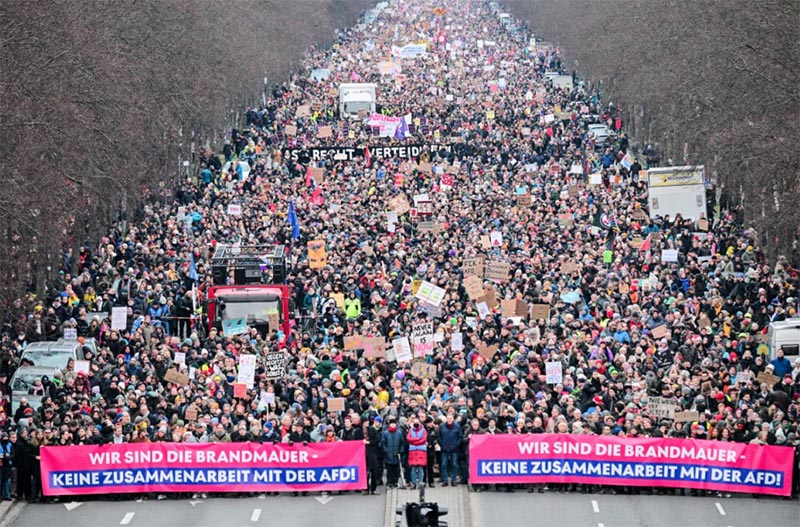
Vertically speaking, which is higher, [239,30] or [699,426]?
[239,30]

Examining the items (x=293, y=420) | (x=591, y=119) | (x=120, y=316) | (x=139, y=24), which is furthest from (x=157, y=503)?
(x=591, y=119)

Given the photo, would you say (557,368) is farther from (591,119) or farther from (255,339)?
(591,119)

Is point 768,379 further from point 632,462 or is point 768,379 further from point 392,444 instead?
point 392,444

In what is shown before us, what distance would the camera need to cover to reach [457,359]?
33.3m

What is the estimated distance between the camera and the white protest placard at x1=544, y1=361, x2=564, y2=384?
3177 centimetres

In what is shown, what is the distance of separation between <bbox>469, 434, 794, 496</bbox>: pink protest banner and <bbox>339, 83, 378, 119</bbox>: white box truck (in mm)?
49149

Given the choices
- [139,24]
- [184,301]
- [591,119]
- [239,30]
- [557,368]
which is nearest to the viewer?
[557,368]

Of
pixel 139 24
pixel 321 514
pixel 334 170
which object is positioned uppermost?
pixel 139 24

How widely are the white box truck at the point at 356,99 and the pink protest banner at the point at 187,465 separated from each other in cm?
4903

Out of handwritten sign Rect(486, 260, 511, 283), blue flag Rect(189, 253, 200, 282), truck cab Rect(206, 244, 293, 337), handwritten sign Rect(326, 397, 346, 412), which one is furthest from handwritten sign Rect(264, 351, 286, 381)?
handwritten sign Rect(486, 260, 511, 283)

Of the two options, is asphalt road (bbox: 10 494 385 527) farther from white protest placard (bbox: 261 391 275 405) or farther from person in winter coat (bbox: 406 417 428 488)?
white protest placard (bbox: 261 391 275 405)

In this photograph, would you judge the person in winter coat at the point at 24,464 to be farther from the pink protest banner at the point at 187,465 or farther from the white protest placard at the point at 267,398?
the white protest placard at the point at 267,398

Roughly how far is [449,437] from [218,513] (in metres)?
3.50

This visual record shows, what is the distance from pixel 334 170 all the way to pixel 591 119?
60.0 ft
